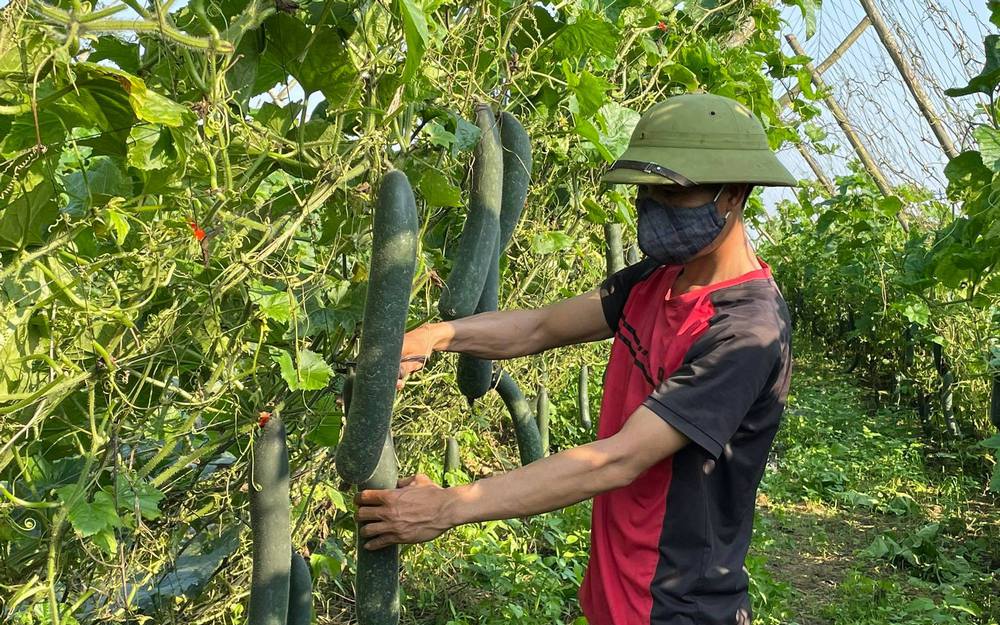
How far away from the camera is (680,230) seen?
6.02ft

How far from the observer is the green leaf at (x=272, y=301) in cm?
171

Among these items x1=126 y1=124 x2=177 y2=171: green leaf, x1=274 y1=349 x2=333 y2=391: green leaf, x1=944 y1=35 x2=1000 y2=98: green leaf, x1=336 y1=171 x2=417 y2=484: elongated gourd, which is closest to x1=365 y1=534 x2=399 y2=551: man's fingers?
x1=336 y1=171 x2=417 y2=484: elongated gourd

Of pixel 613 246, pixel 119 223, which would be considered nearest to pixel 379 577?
pixel 119 223

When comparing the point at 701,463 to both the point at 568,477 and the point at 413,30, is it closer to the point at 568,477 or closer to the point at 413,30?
the point at 568,477

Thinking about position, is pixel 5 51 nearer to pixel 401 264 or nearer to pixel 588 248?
pixel 401 264

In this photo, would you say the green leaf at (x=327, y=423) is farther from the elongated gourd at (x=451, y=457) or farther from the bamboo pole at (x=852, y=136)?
the bamboo pole at (x=852, y=136)

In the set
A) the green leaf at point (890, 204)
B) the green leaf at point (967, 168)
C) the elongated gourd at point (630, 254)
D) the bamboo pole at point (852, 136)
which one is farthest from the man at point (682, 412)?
the bamboo pole at point (852, 136)

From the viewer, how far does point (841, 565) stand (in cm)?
→ 495

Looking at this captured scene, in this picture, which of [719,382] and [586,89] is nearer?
[719,382]

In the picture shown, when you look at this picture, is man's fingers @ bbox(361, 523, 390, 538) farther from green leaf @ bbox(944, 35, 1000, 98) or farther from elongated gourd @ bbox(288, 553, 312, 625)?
green leaf @ bbox(944, 35, 1000, 98)

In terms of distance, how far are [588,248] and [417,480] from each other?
2953 millimetres

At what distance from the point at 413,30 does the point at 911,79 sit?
448cm

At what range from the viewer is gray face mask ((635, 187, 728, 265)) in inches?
71.8

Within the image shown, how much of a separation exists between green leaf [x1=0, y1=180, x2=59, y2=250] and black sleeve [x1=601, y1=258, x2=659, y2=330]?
3.61ft
